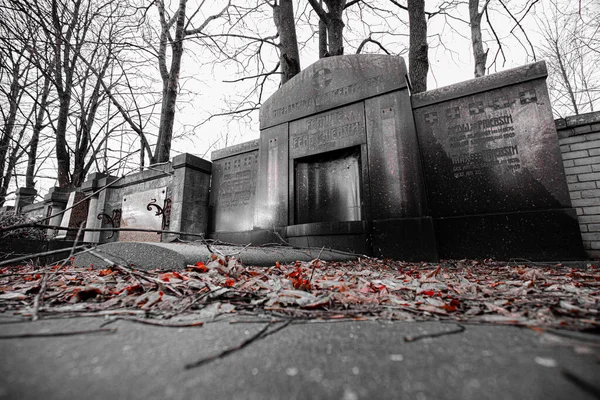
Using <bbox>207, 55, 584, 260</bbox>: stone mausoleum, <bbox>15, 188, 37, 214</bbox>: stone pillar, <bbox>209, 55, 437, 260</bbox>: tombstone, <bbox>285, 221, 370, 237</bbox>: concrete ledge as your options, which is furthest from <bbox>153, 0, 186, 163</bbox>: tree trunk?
<bbox>15, 188, 37, 214</bbox>: stone pillar

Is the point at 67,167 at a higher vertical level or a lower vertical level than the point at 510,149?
higher

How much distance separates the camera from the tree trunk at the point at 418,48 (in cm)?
634

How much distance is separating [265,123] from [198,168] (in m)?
2.05

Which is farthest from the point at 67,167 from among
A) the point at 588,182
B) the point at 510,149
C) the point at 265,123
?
the point at 588,182

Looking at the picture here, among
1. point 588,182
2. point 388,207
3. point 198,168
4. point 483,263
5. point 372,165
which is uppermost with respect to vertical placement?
point 198,168

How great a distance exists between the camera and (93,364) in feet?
2.08

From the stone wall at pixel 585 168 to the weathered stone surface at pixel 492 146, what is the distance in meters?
0.81

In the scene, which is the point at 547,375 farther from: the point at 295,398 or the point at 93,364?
the point at 93,364

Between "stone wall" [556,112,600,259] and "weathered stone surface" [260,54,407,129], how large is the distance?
264 centimetres

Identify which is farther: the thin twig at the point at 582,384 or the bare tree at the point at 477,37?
the bare tree at the point at 477,37

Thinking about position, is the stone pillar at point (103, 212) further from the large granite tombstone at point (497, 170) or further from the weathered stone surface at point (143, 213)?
the large granite tombstone at point (497, 170)

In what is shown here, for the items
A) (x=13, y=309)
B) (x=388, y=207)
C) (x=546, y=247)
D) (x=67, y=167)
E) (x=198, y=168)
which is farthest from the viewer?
(x=67, y=167)

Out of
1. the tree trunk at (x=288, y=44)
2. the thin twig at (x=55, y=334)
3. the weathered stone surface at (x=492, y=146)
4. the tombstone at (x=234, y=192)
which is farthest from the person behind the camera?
the tree trunk at (x=288, y=44)

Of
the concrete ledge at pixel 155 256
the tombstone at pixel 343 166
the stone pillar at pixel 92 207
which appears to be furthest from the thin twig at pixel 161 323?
the stone pillar at pixel 92 207
